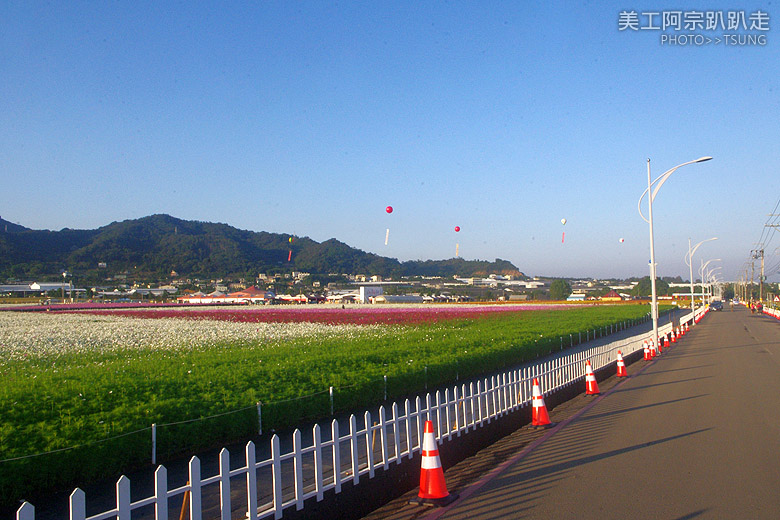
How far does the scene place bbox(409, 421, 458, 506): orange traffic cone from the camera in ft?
20.9

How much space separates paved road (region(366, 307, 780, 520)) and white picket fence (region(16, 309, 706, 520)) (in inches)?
22.1

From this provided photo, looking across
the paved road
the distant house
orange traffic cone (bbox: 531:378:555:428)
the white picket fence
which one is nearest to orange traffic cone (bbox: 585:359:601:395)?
the paved road

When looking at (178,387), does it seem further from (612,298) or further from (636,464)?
(612,298)

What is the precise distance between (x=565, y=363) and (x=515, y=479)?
296 inches

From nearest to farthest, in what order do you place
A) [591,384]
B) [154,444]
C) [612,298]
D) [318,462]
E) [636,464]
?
[318,462] < [154,444] < [636,464] < [591,384] < [612,298]

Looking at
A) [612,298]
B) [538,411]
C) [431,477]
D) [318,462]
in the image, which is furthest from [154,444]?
[612,298]

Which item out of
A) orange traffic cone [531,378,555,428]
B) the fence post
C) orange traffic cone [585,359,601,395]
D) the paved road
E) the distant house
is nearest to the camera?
the paved road

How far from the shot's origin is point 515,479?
7152 mm

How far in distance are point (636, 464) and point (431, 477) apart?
296 cm

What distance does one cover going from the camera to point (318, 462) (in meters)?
5.71

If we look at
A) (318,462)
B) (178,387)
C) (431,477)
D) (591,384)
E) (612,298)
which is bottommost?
(612,298)

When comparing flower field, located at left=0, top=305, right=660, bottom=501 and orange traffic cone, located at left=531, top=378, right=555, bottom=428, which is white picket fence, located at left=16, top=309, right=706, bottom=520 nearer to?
orange traffic cone, located at left=531, top=378, right=555, bottom=428

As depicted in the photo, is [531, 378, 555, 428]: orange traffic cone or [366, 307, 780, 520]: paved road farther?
[531, 378, 555, 428]: orange traffic cone

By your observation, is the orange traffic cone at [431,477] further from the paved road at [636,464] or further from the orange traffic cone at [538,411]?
the orange traffic cone at [538,411]
